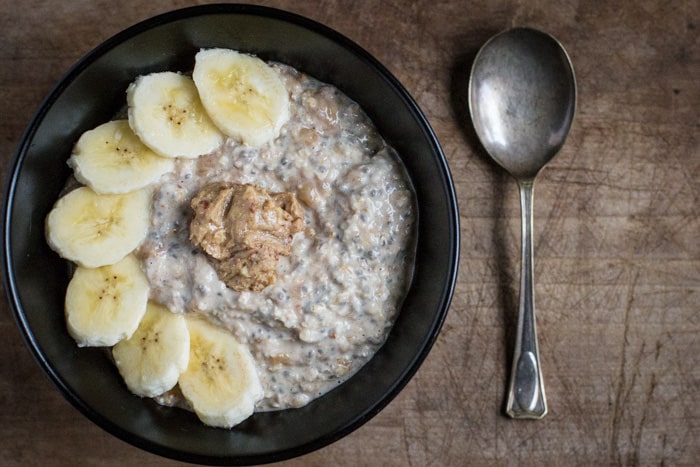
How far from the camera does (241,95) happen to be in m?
2.36

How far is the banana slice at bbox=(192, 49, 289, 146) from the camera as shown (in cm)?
232

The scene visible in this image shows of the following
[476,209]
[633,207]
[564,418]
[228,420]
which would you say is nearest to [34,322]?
[228,420]

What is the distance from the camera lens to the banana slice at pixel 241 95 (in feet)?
7.61

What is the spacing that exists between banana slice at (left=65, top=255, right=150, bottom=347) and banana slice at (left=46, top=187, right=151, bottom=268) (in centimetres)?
5

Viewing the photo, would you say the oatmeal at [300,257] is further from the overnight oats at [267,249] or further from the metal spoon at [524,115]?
the metal spoon at [524,115]

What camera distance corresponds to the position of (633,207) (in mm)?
2709

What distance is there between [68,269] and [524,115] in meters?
1.68

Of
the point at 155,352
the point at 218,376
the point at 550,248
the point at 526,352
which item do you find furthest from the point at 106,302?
the point at 550,248

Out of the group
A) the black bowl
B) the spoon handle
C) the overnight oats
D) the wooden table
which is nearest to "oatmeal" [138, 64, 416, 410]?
the overnight oats

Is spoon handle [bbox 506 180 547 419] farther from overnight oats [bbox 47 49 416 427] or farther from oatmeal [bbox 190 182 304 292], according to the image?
oatmeal [bbox 190 182 304 292]

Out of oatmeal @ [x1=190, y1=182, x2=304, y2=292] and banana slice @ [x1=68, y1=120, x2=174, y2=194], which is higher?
banana slice @ [x1=68, y1=120, x2=174, y2=194]

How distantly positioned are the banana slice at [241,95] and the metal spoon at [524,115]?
73cm

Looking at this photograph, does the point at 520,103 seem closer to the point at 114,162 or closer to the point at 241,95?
the point at 241,95

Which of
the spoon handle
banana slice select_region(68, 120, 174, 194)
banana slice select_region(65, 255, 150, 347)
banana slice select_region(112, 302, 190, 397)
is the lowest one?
the spoon handle
